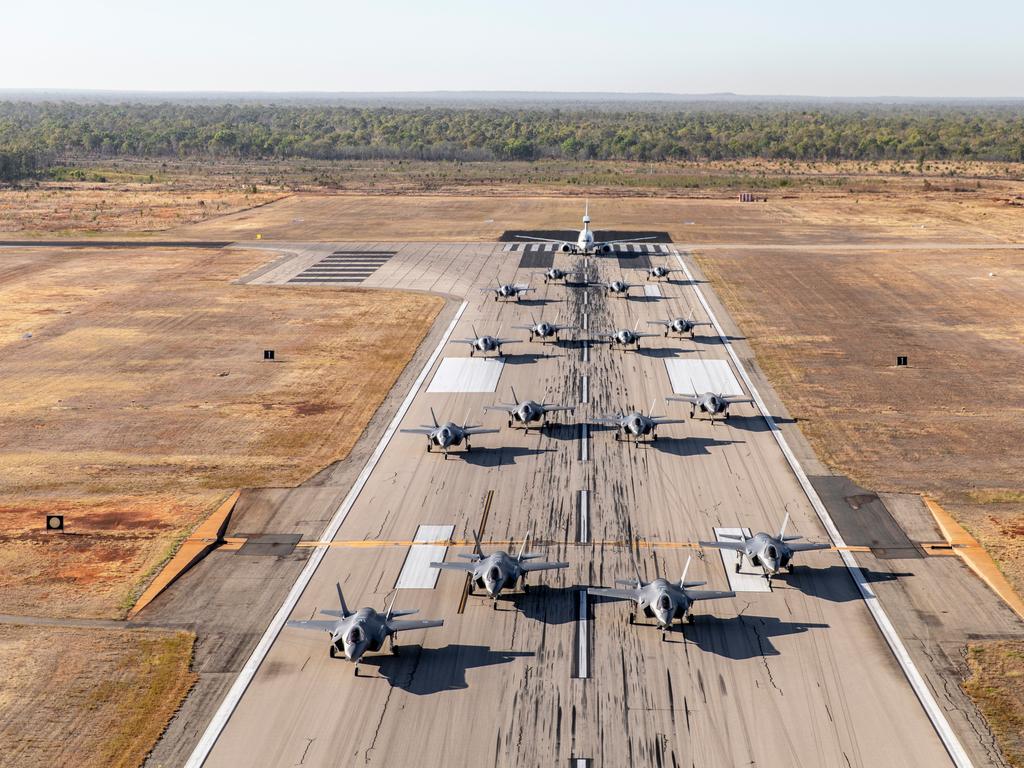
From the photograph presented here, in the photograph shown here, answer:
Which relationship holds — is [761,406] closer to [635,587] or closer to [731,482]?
[731,482]

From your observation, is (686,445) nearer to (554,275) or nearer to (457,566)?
(457,566)

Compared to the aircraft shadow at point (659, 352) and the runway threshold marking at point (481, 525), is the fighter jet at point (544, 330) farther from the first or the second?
the runway threshold marking at point (481, 525)

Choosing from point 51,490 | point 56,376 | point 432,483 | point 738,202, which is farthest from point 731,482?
point 738,202

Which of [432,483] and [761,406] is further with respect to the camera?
[761,406]

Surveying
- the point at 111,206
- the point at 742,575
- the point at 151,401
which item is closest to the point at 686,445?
the point at 742,575

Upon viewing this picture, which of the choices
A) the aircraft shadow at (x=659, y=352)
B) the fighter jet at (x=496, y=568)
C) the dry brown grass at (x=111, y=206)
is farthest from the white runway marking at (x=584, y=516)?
the dry brown grass at (x=111, y=206)

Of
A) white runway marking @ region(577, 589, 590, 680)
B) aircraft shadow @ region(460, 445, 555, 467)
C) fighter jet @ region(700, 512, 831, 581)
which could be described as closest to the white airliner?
aircraft shadow @ region(460, 445, 555, 467)

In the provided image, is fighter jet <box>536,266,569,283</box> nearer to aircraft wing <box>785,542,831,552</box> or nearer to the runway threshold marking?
the runway threshold marking
